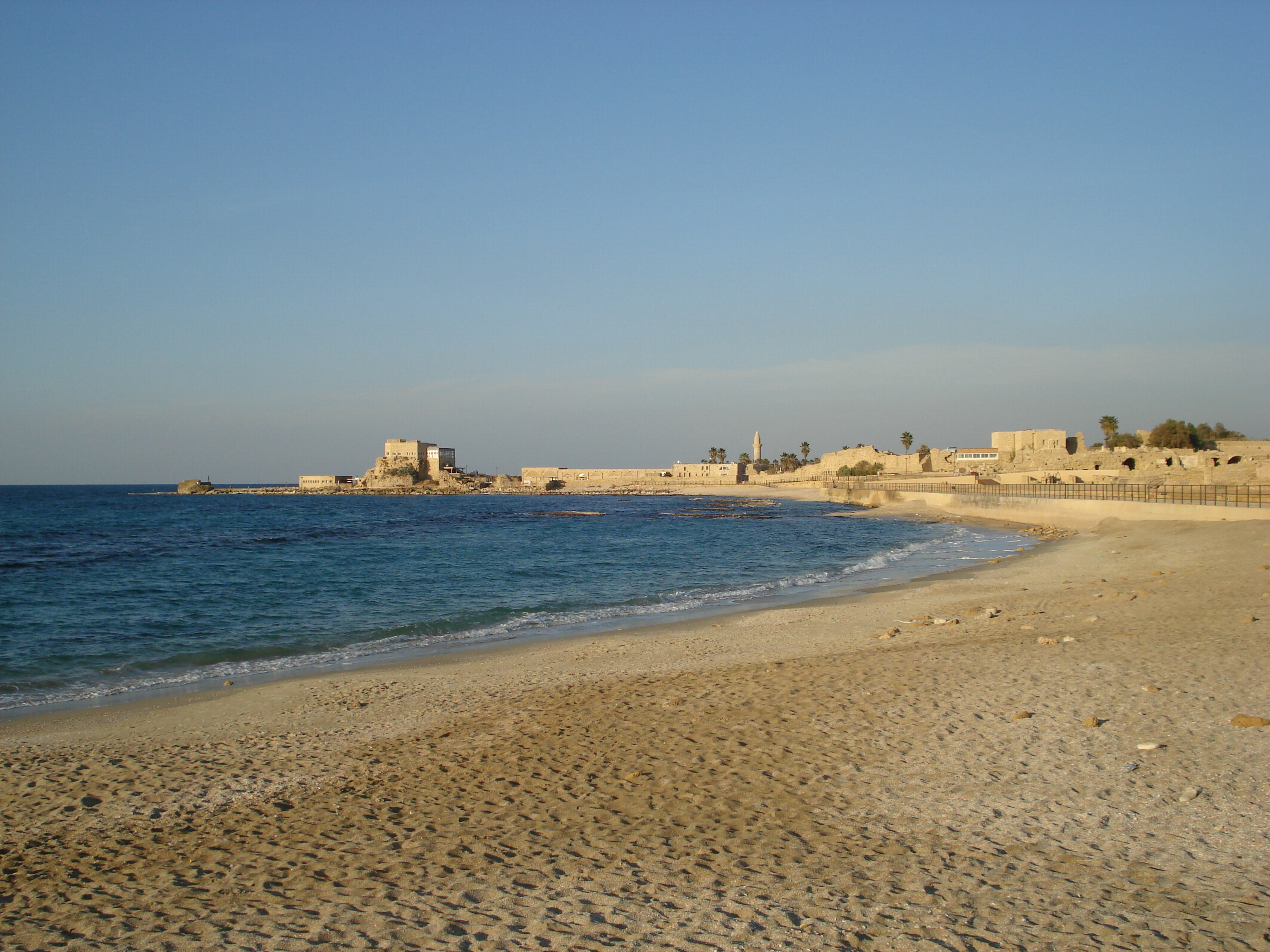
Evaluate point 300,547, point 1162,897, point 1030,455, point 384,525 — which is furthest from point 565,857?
point 1030,455

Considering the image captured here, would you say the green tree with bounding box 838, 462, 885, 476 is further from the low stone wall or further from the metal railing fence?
the low stone wall

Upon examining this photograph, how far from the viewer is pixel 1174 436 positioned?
257 ft

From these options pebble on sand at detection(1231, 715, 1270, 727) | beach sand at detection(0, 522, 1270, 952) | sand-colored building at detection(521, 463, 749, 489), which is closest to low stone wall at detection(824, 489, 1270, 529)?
beach sand at detection(0, 522, 1270, 952)

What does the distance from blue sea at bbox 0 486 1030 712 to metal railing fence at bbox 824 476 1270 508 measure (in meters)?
8.79

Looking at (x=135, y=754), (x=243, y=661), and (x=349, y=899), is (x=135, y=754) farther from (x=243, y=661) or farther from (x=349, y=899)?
(x=243, y=661)

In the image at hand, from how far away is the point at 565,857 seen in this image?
525cm

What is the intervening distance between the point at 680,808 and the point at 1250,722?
5.45 meters

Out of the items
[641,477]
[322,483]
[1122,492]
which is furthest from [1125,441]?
[322,483]

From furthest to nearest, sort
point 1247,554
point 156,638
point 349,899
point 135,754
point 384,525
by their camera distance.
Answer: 1. point 384,525
2. point 1247,554
3. point 156,638
4. point 135,754
5. point 349,899

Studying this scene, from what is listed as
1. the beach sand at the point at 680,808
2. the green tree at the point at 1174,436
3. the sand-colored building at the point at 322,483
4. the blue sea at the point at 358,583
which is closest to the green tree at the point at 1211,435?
the green tree at the point at 1174,436

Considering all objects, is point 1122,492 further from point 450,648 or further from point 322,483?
point 322,483

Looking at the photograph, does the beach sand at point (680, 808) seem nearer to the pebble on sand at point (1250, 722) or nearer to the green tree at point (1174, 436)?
the pebble on sand at point (1250, 722)

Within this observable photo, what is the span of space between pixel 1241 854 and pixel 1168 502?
3853cm

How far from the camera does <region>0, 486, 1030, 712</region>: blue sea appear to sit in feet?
46.3
